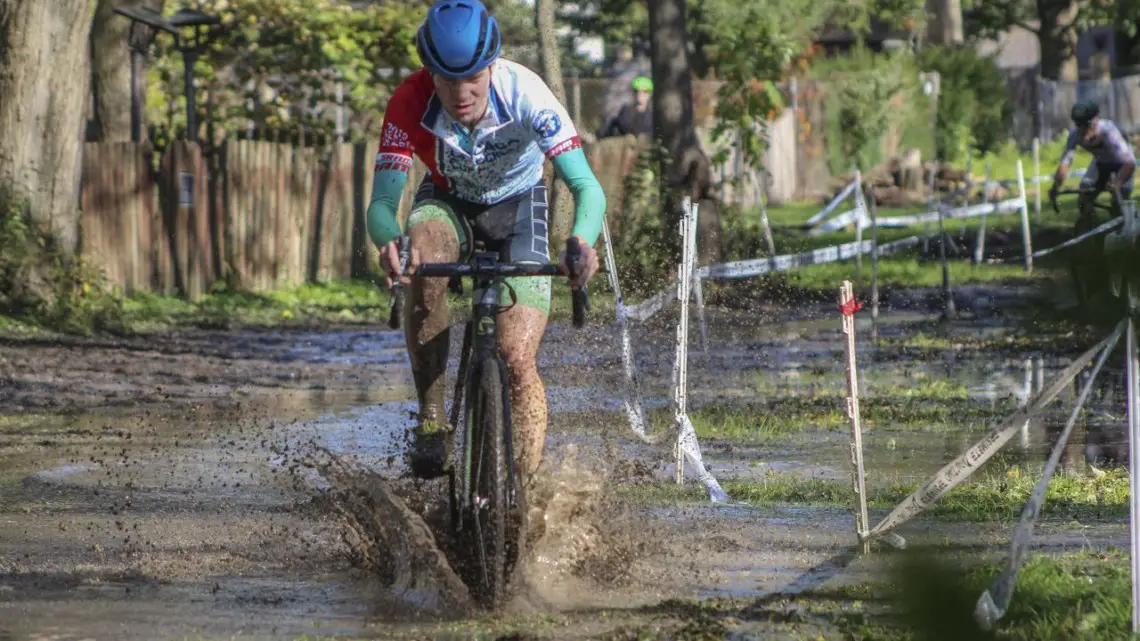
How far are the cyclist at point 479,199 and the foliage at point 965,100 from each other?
119 feet

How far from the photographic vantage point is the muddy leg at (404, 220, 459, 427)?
219 inches

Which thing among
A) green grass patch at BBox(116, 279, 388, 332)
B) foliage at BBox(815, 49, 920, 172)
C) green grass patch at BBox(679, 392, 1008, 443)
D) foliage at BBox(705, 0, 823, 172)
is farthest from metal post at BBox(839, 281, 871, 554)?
foliage at BBox(815, 49, 920, 172)

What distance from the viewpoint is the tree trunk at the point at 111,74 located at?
Result: 21297 mm

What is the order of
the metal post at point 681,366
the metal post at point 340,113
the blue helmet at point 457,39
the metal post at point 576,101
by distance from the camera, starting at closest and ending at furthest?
1. the blue helmet at point 457,39
2. the metal post at point 681,366
3. the metal post at point 340,113
4. the metal post at point 576,101

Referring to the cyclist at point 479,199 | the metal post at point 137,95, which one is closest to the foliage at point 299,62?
the metal post at point 137,95

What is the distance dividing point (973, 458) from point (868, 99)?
3381 cm

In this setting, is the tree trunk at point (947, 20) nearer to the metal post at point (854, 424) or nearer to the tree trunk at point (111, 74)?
the tree trunk at point (111, 74)

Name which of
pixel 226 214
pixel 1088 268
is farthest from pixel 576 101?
pixel 1088 268

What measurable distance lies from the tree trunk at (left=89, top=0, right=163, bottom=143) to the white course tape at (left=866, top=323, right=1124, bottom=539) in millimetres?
16866

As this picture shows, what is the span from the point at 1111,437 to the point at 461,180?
5001 mm

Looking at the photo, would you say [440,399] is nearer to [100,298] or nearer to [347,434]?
[347,434]

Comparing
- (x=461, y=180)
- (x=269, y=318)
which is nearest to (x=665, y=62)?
(x=269, y=318)

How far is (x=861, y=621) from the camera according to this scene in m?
4.95

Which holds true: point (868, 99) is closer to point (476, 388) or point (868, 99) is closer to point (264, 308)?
point (264, 308)
